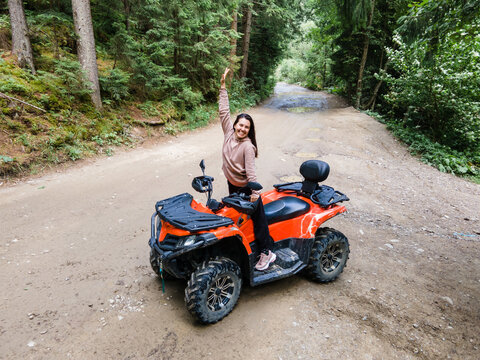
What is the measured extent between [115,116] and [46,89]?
6.25 feet

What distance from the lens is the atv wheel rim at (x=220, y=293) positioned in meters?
2.73

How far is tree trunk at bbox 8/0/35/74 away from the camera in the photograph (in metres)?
7.12

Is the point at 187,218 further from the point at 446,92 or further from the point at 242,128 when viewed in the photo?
the point at 446,92

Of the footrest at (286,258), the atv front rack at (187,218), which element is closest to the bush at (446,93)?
the footrest at (286,258)

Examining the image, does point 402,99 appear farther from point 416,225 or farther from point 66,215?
point 66,215

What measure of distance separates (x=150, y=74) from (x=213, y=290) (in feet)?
30.2

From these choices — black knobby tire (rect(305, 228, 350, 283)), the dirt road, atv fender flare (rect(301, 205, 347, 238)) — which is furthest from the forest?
black knobby tire (rect(305, 228, 350, 283))

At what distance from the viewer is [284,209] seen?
3.41 m

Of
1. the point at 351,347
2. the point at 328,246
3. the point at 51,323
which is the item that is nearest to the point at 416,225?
the point at 328,246

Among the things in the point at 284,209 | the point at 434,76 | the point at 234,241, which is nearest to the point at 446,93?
the point at 434,76

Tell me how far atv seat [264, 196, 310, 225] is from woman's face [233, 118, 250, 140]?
0.95 m

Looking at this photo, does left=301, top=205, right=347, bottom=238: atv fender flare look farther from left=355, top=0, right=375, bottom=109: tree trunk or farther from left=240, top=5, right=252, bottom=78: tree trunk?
left=355, top=0, right=375, bottom=109: tree trunk

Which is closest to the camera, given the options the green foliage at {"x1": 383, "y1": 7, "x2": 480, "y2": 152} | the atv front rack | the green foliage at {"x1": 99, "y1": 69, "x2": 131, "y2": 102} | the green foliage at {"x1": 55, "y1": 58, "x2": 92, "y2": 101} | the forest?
the atv front rack

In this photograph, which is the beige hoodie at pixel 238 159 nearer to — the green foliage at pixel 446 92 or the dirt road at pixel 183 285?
the dirt road at pixel 183 285
